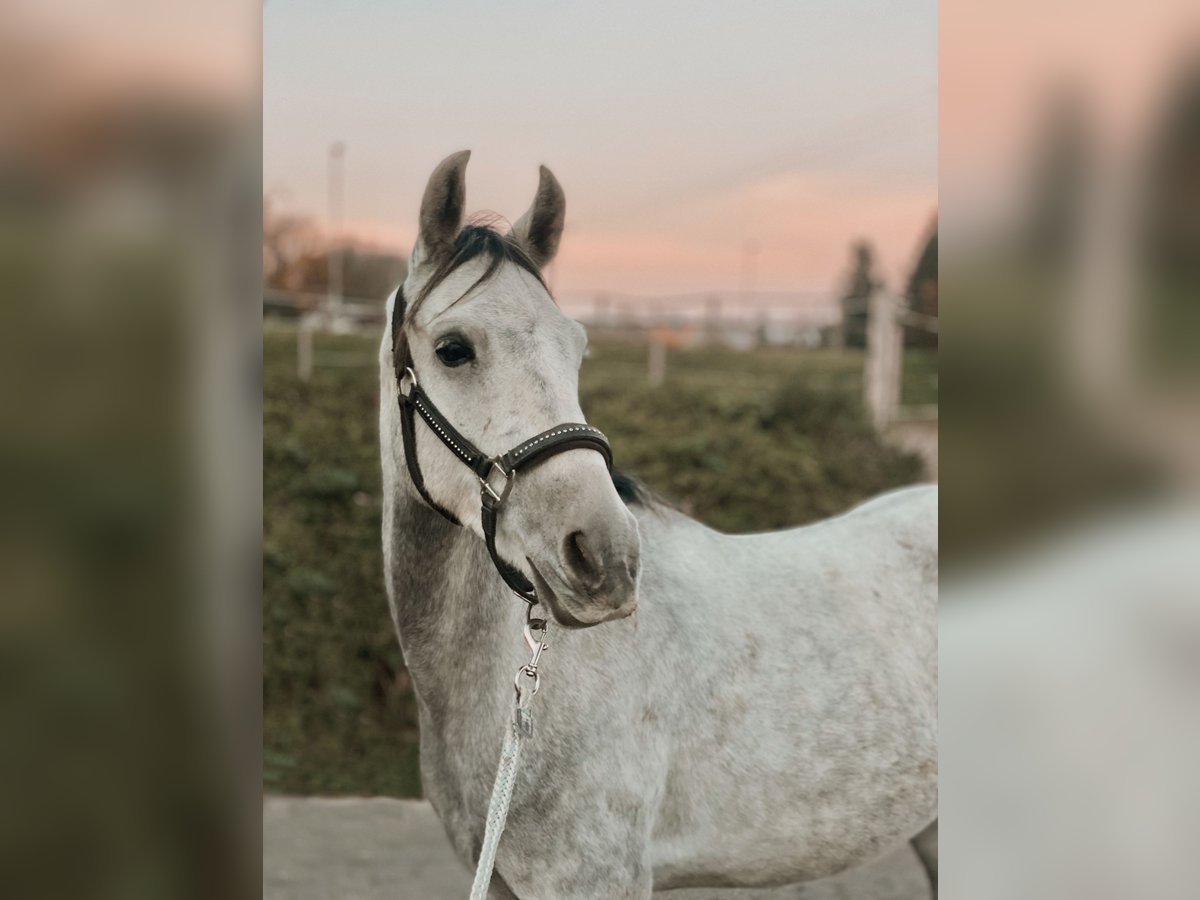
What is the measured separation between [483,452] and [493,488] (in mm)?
69

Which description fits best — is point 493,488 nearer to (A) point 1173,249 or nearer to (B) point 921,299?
(A) point 1173,249

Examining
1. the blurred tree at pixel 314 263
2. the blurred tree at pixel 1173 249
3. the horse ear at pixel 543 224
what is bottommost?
the blurred tree at pixel 1173 249

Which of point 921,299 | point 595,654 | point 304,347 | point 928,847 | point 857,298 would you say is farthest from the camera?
point 857,298

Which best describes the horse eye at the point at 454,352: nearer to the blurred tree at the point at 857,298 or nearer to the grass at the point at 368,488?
the grass at the point at 368,488

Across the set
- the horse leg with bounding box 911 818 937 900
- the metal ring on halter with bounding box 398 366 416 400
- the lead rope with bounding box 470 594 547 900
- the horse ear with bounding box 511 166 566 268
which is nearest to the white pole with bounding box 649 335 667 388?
the horse leg with bounding box 911 818 937 900

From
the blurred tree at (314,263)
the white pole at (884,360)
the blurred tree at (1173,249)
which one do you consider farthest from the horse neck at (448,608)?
the white pole at (884,360)

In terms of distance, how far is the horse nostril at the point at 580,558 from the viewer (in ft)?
5.07

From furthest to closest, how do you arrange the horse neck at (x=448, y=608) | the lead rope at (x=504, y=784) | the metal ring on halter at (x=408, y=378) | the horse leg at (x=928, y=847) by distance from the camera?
the horse leg at (x=928, y=847), the horse neck at (x=448, y=608), the metal ring on halter at (x=408, y=378), the lead rope at (x=504, y=784)

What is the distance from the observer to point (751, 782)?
82.8 inches

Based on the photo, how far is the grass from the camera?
15.6ft

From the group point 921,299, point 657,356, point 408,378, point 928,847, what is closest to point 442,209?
point 408,378

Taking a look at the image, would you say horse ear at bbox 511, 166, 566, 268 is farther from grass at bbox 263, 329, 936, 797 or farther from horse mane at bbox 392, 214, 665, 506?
grass at bbox 263, 329, 936, 797

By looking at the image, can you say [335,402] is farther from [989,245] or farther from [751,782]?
[989,245]

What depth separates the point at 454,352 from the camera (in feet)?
5.68
